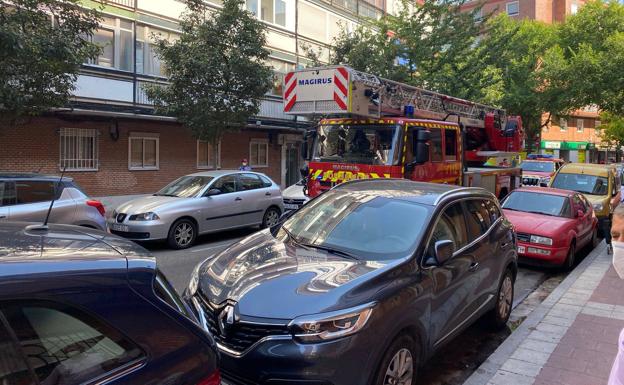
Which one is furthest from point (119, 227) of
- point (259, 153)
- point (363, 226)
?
point (259, 153)

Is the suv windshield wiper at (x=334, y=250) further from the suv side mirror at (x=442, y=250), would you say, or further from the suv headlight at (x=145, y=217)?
the suv headlight at (x=145, y=217)

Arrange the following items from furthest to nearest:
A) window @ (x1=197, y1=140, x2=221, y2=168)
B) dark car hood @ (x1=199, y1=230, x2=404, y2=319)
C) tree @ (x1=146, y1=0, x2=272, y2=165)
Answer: window @ (x1=197, y1=140, x2=221, y2=168) → tree @ (x1=146, y1=0, x2=272, y2=165) → dark car hood @ (x1=199, y1=230, x2=404, y2=319)

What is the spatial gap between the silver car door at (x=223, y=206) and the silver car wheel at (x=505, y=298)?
19.7 ft

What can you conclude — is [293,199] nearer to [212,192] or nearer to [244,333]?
[212,192]

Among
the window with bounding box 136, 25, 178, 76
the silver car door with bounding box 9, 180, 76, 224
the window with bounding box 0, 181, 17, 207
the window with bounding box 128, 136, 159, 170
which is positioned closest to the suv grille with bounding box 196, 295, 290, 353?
the silver car door with bounding box 9, 180, 76, 224

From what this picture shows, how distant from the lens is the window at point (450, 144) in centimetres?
970

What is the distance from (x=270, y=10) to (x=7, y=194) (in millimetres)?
18294

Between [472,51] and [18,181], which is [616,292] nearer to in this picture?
[18,181]

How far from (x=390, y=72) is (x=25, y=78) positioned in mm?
13484

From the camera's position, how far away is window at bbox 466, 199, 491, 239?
4.91 meters

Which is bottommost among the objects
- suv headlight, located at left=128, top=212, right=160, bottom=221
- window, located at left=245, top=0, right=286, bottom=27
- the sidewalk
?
the sidewalk

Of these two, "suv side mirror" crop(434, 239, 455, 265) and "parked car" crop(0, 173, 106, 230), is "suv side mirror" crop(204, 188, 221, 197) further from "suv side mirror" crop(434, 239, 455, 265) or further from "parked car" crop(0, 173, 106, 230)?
"suv side mirror" crop(434, 239, 455, 265)

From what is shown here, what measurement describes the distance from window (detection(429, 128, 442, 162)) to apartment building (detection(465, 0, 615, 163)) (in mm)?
40492

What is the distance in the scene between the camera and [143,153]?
1841cm
